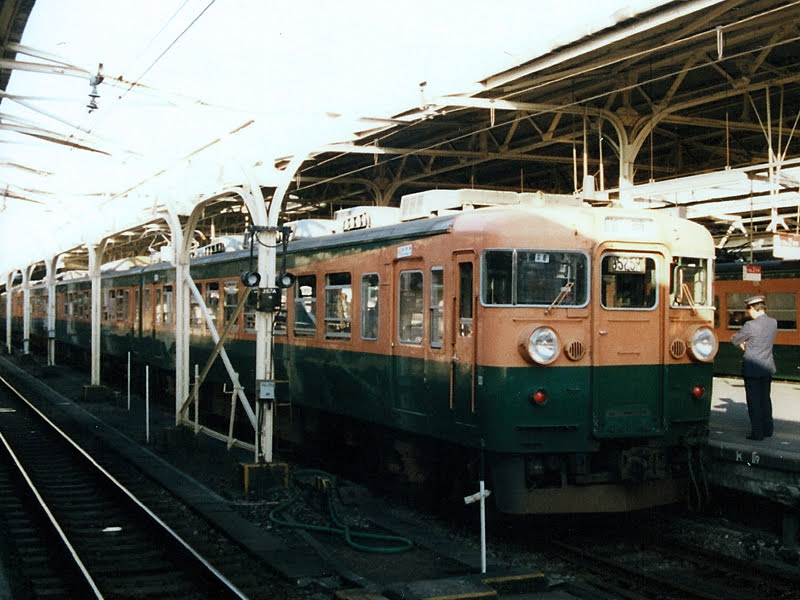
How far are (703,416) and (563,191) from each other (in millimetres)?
17497

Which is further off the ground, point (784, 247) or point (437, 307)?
point (784, 247)

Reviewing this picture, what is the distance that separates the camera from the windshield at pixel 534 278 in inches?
322

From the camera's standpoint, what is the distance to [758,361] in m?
9.34

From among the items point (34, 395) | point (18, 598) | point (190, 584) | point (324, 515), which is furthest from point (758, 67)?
point (34, 395)

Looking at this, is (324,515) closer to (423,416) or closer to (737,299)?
(423,416)

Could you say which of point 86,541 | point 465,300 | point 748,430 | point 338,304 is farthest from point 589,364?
point 86,541

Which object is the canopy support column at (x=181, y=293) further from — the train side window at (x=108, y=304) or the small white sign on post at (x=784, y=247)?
the train side window at (x=108, y=304)

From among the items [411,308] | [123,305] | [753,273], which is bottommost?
[411,308]

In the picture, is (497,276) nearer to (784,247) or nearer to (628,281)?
(628,281)

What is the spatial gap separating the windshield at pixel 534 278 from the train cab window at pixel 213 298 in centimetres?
773

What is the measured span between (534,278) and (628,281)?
993 millimetres

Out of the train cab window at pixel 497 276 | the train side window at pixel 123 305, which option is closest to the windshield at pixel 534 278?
the train cab window at pixel 497 276

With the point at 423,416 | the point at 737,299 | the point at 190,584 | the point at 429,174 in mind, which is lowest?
the point at 190,584

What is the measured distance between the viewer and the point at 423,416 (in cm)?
901
